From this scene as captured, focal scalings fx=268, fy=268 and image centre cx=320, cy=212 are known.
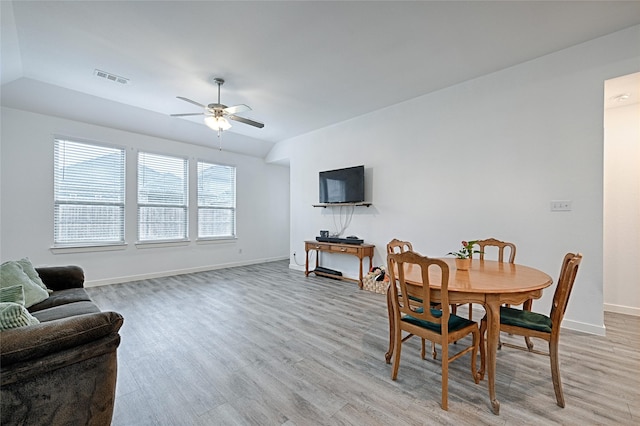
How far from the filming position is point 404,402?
1812 millimetres

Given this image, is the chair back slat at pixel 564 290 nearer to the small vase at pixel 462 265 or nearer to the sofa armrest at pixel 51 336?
the small vase at pixel 462 265

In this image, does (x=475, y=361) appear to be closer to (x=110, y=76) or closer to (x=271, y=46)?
(x=271, y=46)

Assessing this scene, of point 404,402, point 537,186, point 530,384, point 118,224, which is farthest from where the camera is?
point 118,224

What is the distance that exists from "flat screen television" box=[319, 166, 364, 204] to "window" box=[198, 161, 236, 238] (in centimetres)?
262

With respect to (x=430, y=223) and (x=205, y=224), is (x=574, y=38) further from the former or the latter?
(x=205, y=224)

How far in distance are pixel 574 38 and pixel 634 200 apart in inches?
87.8

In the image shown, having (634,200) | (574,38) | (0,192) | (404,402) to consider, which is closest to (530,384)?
(404,402)

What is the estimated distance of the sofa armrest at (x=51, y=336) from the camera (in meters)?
1.18

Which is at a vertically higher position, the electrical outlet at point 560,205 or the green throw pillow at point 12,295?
the electrical outlet at point 560,205

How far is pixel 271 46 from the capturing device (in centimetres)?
299

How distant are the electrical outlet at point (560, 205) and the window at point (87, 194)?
6.87 metres

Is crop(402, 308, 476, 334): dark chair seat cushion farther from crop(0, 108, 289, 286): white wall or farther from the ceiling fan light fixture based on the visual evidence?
crop(0, 108, 289, 286): white wall

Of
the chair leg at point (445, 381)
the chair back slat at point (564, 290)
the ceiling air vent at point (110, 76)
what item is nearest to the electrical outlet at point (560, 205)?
the chair back slat at point (564, 290)

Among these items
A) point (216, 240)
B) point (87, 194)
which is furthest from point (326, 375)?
point (87, 194)
